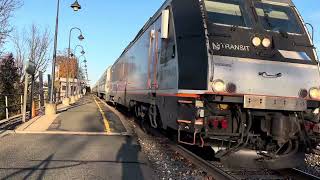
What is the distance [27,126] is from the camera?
1582 centimetres

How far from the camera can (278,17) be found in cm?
970

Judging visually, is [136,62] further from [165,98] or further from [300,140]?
[300,140]

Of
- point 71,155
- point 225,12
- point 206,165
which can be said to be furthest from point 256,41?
point 71,155

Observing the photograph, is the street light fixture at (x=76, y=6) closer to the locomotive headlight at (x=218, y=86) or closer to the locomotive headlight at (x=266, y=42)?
the locomotive headlight at (x=266, y=42)

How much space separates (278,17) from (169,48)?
7.69ft

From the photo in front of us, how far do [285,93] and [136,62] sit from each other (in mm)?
8288

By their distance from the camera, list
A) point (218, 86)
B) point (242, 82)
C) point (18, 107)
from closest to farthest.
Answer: point (218, 86) → point (242, 82) → point (18, 107)

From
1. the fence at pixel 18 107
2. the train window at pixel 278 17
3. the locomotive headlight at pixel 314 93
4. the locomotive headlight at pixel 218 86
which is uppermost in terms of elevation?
the train window at pixel 278 17

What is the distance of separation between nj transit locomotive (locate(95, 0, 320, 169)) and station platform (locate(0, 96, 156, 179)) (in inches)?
54.7

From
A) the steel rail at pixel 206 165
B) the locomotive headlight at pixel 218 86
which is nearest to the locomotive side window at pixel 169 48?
the locomotive headlight at pixel 218 86

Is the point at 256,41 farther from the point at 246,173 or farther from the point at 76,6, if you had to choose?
the point at 76,6

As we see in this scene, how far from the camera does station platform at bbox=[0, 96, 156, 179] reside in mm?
8366

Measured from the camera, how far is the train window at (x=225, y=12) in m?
9.15

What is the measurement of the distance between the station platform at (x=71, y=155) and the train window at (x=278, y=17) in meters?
3.76
